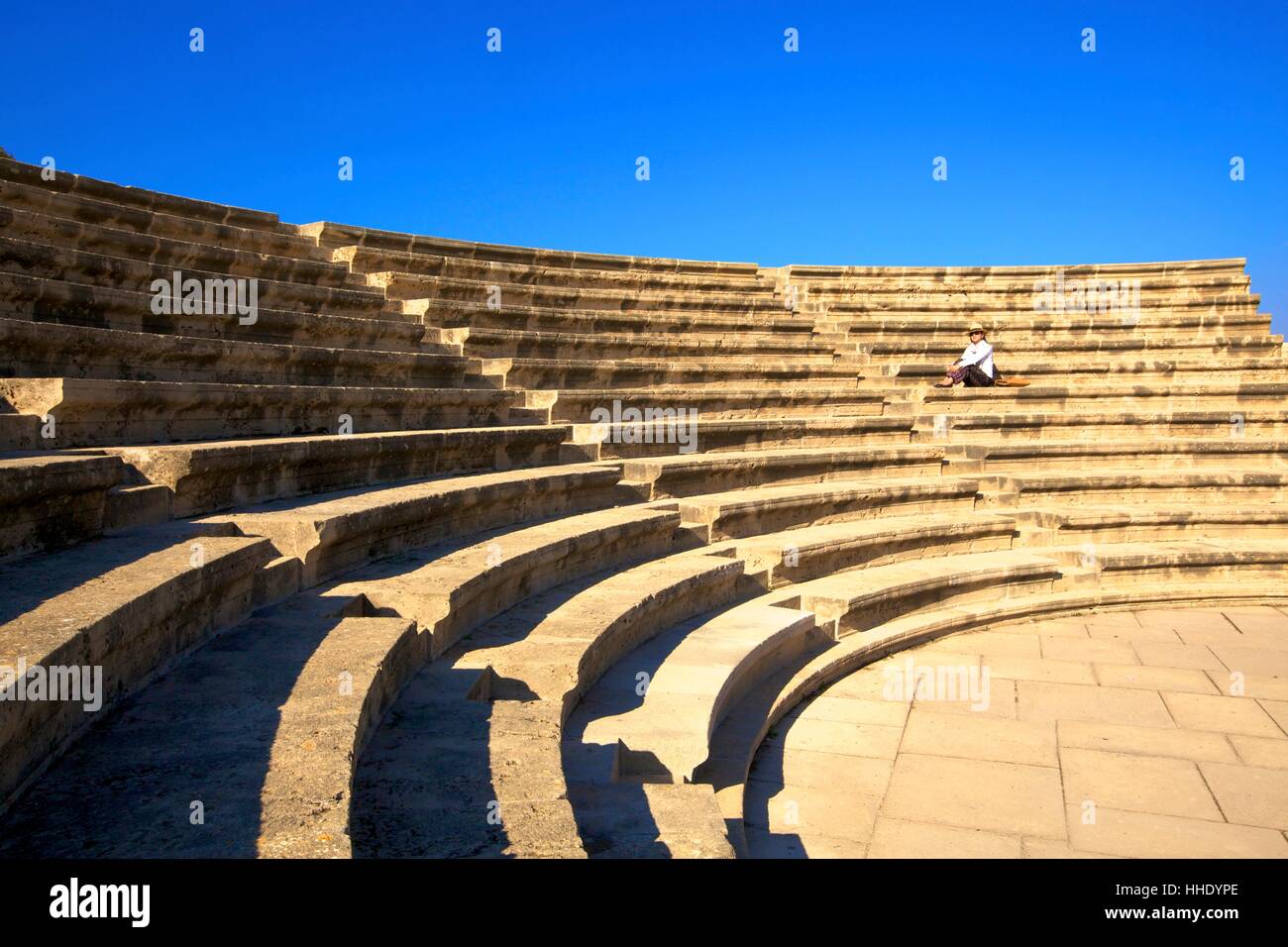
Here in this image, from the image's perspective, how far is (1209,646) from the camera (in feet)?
24.6

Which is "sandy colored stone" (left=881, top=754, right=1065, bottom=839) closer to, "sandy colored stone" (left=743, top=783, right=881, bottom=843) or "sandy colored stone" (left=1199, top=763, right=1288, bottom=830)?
"sandy colored stone" (left=743, top=783, right=881, bottom=843)

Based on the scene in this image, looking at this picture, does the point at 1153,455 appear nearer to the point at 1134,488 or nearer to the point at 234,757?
the point at 1134,488

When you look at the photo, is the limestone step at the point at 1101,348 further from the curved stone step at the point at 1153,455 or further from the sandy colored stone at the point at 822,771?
the sandy colored stone at the point at 822,771

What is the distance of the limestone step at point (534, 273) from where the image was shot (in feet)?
33.1

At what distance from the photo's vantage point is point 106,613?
116 inches

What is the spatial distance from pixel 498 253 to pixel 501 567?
7.11 meters

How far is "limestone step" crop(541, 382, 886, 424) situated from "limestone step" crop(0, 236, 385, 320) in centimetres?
230

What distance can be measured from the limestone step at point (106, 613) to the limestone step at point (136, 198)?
180 inches

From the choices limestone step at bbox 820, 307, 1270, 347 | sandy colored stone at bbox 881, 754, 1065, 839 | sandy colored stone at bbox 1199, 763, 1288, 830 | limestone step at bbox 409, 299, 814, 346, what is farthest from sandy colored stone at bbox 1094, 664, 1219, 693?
limestone step at bbox 820, 307, 1270, 347

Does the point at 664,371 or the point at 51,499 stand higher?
the point at 664,371

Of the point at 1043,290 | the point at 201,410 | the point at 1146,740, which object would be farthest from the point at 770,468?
the point at 1043,290

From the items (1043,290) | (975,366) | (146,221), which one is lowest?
(975,366)

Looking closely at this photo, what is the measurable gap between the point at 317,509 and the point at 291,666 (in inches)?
64.4
